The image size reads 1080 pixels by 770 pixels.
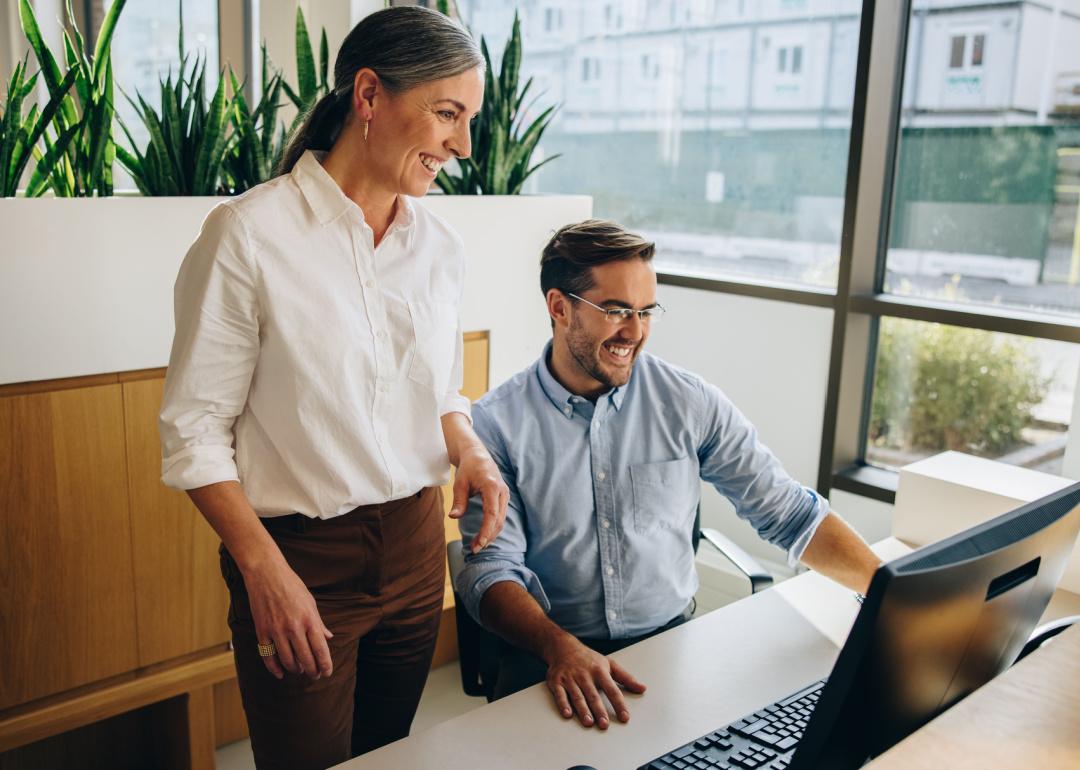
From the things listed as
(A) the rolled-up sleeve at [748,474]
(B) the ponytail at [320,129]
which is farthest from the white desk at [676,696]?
(B) the ponytail at [320,129]

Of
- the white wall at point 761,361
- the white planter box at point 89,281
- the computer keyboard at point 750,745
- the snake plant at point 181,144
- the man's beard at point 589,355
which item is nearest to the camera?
the computer keyboard at point 750,745

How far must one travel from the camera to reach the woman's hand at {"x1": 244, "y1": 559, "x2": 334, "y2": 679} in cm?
126

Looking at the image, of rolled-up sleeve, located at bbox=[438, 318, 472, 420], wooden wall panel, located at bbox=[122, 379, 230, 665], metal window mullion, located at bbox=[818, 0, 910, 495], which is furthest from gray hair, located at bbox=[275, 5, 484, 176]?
metal window mullion, located at bbox=[818, 0, 910, 495]

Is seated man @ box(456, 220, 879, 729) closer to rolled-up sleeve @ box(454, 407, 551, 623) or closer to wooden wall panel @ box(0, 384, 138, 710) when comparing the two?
rolled-up sleeve @ box(454, 407, 551, 623)

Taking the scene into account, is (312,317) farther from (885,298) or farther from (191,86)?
(885,298)

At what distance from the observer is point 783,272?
3.26m

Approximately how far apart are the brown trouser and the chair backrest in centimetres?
21

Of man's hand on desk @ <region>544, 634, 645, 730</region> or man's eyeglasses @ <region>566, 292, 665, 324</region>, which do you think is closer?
man's hand on desk @ <region>544, 634, 645, 730</region>

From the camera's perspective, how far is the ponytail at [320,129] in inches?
56.3

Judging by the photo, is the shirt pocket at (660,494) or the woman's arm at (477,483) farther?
the shirt pocket at (660,494)

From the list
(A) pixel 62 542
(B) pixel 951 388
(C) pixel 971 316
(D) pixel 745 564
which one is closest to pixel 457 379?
(D) pixel 745 564

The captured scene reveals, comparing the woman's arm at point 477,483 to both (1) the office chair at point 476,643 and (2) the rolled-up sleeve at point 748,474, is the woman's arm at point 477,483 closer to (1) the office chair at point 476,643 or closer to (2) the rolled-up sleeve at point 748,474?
(1) the office chair at point 476,643

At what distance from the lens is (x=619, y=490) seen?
1771mm

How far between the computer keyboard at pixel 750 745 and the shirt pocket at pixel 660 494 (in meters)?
0.49
